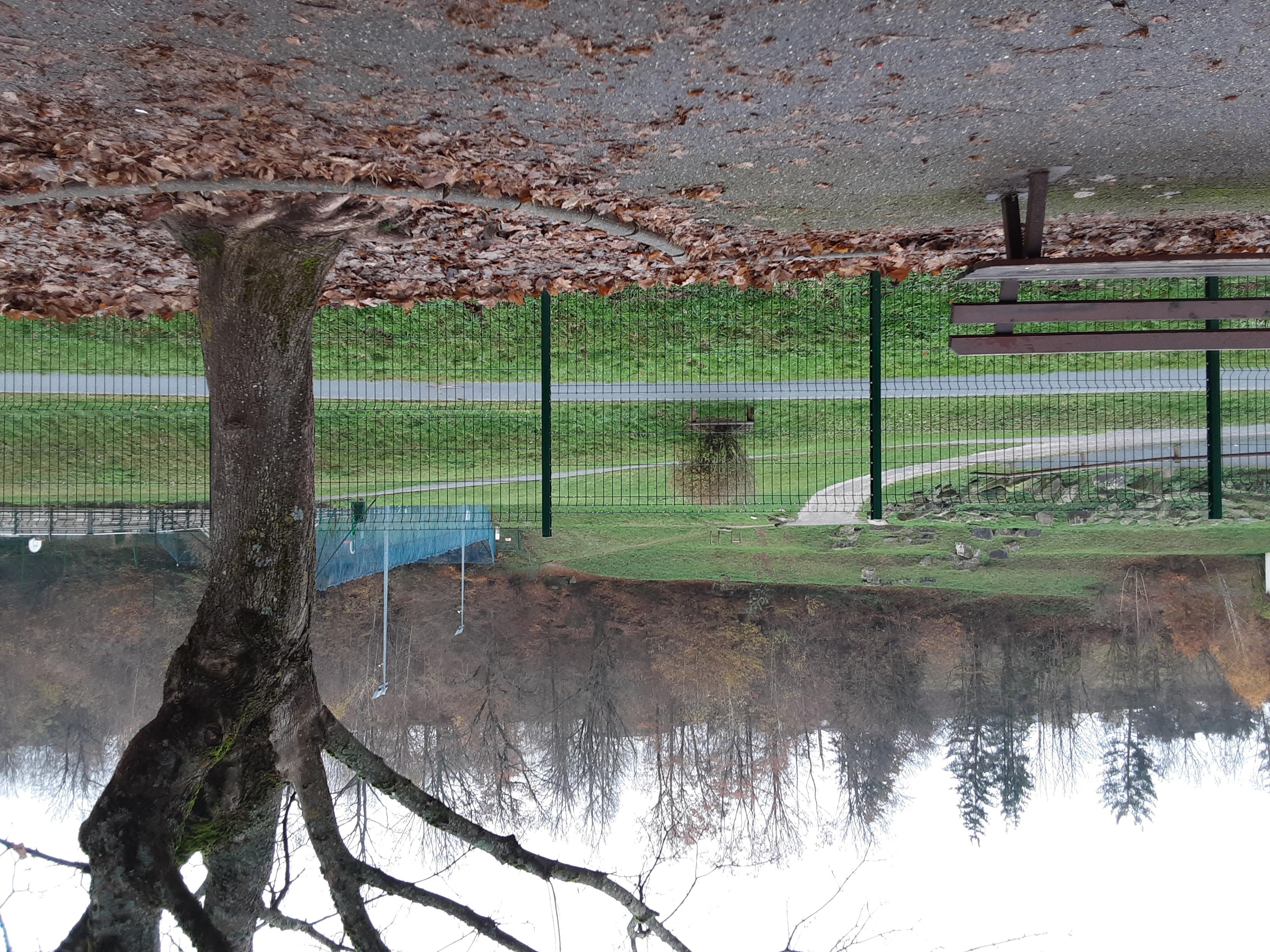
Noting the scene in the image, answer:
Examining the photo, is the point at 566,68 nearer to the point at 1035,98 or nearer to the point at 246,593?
the point at 1035,98

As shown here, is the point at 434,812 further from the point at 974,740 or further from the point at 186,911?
the point at 974,740

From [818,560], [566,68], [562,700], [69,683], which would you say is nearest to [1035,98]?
[566,68]

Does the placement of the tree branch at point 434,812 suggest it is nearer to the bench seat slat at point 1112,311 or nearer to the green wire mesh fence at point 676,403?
the green wire mesh fence at point 676,403

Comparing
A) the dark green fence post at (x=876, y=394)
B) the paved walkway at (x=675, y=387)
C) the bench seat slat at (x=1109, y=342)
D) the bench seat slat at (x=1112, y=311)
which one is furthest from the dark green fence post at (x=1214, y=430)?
the dark green fence post at (x=876, y=394)

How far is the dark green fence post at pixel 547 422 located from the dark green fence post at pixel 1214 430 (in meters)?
5.31

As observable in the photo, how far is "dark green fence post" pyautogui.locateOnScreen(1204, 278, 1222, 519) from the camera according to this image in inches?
232

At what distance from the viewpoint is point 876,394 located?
19.4 feet

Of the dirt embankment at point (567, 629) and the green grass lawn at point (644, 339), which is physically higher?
the green grass lawn at point (644, 339)

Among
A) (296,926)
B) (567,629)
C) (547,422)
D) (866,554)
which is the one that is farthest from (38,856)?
(866,554)

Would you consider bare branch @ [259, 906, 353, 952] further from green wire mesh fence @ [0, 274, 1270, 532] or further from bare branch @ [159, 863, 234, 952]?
green wire mesh fence @ [0, 274, 1270, 532]

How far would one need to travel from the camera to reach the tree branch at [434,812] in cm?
434

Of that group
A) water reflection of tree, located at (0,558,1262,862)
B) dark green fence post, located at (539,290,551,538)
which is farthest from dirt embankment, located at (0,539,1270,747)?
dark green fence post, located at (539,290,551,538)

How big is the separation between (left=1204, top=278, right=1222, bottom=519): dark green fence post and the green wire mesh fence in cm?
48

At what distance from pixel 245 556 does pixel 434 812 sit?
188 centimetres
